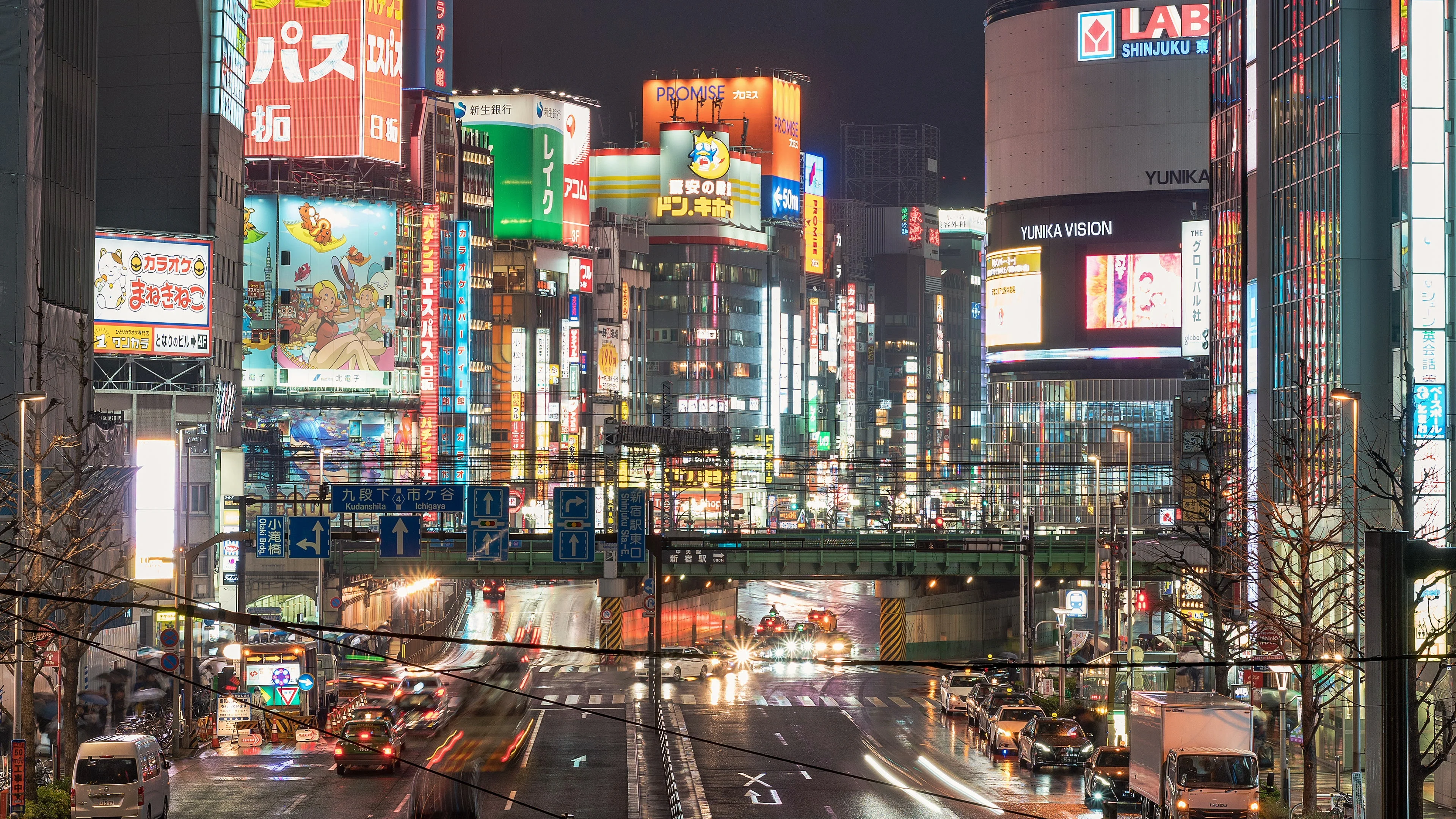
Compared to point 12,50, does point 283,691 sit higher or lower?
lower

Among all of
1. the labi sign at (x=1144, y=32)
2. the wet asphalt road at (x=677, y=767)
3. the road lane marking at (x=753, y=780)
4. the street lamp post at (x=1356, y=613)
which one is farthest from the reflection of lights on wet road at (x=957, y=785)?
the labi sign at (x=1144, y=32)

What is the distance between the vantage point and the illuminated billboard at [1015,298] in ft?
460

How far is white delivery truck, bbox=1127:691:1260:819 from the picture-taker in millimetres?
34531

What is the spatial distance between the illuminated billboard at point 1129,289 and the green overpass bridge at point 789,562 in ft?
167

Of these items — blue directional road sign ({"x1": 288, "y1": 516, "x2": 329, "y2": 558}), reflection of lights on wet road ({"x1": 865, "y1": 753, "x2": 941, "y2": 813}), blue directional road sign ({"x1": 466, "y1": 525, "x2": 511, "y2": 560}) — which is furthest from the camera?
blue directional road sign ({"x1": 466, "y1": 525, "x2": 511, "y2": 560})

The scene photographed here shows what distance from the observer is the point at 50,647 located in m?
51.2

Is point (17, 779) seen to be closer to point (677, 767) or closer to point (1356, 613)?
point (677, 767)

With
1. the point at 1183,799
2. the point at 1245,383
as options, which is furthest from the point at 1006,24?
the point at 1183,799

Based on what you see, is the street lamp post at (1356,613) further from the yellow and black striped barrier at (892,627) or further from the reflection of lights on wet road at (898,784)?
the yellow and black striped barrier at (892,627)

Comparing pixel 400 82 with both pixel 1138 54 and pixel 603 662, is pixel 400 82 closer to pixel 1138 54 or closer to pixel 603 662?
pixel 603 662

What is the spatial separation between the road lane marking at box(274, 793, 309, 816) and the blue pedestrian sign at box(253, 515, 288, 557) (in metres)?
17.9

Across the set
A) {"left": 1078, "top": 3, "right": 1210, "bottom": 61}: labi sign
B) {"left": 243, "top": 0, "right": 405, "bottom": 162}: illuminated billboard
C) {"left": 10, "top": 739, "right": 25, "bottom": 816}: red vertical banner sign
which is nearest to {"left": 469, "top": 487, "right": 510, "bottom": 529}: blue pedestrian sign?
{"left": 10, "top": 739, "right": 25, "bottom": 816}: red vertical banner sign

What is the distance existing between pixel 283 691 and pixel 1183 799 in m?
32.3

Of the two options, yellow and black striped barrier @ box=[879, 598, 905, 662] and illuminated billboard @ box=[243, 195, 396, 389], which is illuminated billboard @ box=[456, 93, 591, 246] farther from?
yellow and black striped barrier @ box=[879, 598, 905, 662]
